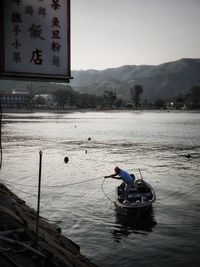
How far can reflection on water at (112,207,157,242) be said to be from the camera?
21.6 m

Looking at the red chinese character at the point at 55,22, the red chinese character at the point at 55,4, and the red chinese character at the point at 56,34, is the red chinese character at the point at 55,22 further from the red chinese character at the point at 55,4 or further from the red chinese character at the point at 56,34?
the red chinese character at the point at 55,4

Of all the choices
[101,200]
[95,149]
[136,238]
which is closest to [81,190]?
[101,200]

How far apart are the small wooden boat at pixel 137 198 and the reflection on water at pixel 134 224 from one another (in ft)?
2.04

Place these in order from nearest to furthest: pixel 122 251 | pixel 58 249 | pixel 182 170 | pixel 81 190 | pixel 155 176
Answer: pixel 58 249, pixel 122 251, pixel 81 190, pixel 155 176, pixel 182 170

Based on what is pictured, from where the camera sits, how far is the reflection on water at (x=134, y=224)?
21.6m

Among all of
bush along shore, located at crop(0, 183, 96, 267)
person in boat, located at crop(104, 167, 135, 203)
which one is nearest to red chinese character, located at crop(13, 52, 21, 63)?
bush along shore, located at crop(0, 183, 96, 267)

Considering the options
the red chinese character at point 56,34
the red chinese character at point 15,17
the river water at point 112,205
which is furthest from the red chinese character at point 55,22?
the river water at point 112,205

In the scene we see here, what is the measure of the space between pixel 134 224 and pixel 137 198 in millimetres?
2193

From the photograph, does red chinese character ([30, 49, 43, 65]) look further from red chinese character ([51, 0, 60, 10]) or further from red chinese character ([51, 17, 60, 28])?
red chinese character ([51, 0, 60, 10])

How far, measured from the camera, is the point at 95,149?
63.7 metres

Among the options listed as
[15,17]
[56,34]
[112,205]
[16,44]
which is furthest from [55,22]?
[112,205]

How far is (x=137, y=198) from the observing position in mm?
24516

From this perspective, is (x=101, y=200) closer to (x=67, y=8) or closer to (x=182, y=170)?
(x=182, y=170)

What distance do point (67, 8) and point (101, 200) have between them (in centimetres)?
2048
